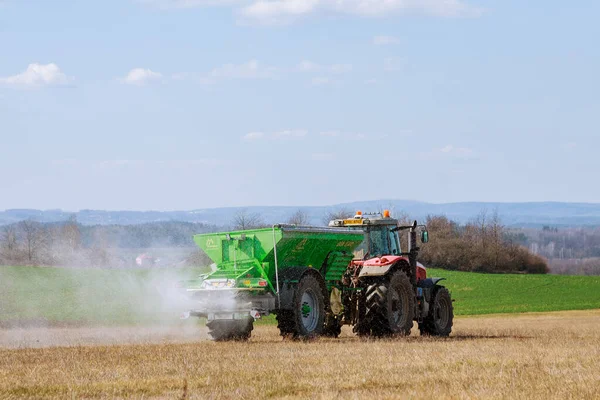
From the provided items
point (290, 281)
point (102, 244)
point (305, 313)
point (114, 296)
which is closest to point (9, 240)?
point (114, 296)

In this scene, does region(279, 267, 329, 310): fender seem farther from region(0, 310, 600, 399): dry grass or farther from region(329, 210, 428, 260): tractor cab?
region(329, 210, 428, 260): tractor cab

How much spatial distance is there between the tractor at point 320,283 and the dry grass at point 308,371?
1.97 m

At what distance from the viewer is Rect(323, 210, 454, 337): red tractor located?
20.6m

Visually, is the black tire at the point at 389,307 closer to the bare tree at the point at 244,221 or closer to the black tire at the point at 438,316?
the black tire at the point at 438,316

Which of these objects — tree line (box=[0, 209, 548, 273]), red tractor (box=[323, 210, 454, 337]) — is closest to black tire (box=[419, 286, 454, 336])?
red tractor (box=[323, 210, 454, 337])

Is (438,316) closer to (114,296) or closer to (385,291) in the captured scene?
(385,291)

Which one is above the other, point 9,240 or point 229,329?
point 9,240

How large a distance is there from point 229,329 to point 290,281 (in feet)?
6.08

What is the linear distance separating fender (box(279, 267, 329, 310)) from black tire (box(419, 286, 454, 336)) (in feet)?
11.9

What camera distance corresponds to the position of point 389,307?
20.5 meters

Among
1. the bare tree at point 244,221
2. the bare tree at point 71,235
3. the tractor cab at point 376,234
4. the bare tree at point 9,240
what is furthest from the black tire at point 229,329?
the bare tree at point 244,221

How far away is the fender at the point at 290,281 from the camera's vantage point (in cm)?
1928

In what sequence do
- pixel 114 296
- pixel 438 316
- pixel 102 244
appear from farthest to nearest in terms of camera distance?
pixel 114 296
pixel 102 244
pixel 438 316

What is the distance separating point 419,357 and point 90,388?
18.3 feet
